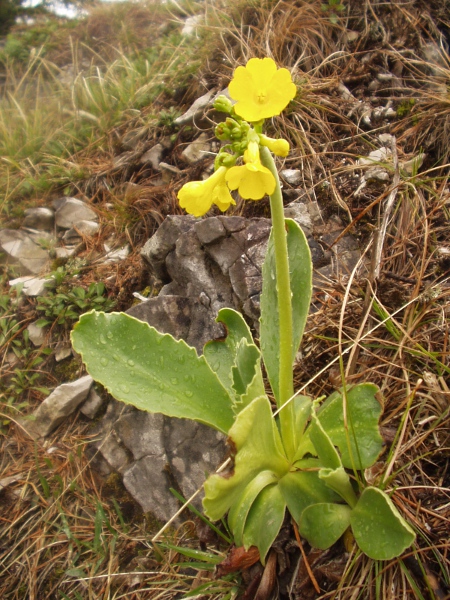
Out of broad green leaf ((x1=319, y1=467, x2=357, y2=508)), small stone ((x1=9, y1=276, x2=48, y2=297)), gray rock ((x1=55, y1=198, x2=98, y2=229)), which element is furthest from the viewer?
gray rock ((x1=55, y1=198, x2=98, y2=229))

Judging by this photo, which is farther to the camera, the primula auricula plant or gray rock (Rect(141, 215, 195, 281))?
gray rock (Rect(141, 215, 195, 281))

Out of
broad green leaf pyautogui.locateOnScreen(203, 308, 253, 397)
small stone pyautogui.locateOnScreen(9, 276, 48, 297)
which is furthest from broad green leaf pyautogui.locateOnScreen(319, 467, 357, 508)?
small stone pyautogui.locateOnScreen(9, 276, 48, 297)

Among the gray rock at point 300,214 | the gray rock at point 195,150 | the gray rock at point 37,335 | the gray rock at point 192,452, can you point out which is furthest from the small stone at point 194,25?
the gray rock at point 192,452

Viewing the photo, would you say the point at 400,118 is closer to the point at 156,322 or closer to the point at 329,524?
the point at 156,322

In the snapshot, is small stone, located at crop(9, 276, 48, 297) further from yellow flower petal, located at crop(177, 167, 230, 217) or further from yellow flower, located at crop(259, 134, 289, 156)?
yellow flower, located at crop(259, 134, 289, 156)

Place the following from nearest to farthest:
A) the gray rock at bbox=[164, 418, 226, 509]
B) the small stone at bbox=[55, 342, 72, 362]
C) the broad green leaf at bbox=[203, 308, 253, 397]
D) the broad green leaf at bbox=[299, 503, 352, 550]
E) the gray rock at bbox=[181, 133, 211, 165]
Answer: the broad green leaf at bbox=[299, 503, 352, 550] < the broad green leaf at bbox=[203, 308, 253, 397] < the gray rock at bbox=[164, 418, 226, 509] < the small stone at bbox=[55, 342, 72, 362] < the gray rock at bbox=[181, 133, 211, 165]

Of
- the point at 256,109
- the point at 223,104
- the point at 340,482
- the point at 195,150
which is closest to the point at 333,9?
the point at 195,150

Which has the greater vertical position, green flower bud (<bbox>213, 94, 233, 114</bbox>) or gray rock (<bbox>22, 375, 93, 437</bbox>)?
green flower bud (<bbox>213, 94, 233, 114</bbox>)

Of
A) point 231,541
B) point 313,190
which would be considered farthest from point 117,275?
point 231,541
